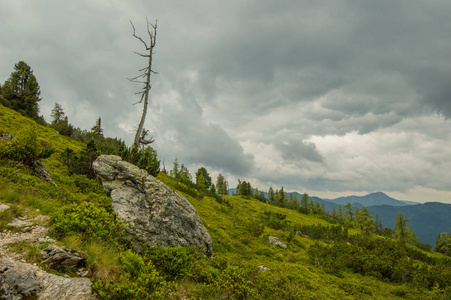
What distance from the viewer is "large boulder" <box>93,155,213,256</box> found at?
37.0ft

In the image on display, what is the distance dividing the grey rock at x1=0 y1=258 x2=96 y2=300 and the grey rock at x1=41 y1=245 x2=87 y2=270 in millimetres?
Answer: 515

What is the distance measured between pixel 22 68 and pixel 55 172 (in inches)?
1779

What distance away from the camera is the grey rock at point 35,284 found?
463cm

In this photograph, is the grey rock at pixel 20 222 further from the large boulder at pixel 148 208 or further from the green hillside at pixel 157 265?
the large boulder at pixel 148 208

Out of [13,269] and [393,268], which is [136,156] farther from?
[393,268]

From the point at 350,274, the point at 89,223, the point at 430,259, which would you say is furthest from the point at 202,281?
the point at 430,259

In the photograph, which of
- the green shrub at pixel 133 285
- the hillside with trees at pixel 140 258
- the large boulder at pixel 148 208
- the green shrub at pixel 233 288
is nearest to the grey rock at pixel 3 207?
the hillside with trees at pixel 140 258

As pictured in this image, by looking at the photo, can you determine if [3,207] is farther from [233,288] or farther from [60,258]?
[233,288]

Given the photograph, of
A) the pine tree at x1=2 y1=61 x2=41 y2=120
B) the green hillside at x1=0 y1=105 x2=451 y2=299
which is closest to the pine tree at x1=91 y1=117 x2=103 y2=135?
the pine tree at x1=2 y1=61 x2=41 y2=120

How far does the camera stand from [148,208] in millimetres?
12297

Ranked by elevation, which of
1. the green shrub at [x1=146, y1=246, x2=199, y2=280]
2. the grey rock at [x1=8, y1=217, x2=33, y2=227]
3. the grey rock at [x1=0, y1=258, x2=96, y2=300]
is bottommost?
the green shrub at [x1=146, y1=246, x2=199, y2=280]

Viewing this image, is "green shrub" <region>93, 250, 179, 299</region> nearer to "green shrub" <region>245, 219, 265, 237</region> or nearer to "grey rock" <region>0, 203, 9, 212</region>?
"grey rock" <region>0, 203, 9, 212</region>

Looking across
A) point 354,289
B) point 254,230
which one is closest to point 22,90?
point 254,230

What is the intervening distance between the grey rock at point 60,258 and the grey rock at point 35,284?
20.3 inches
